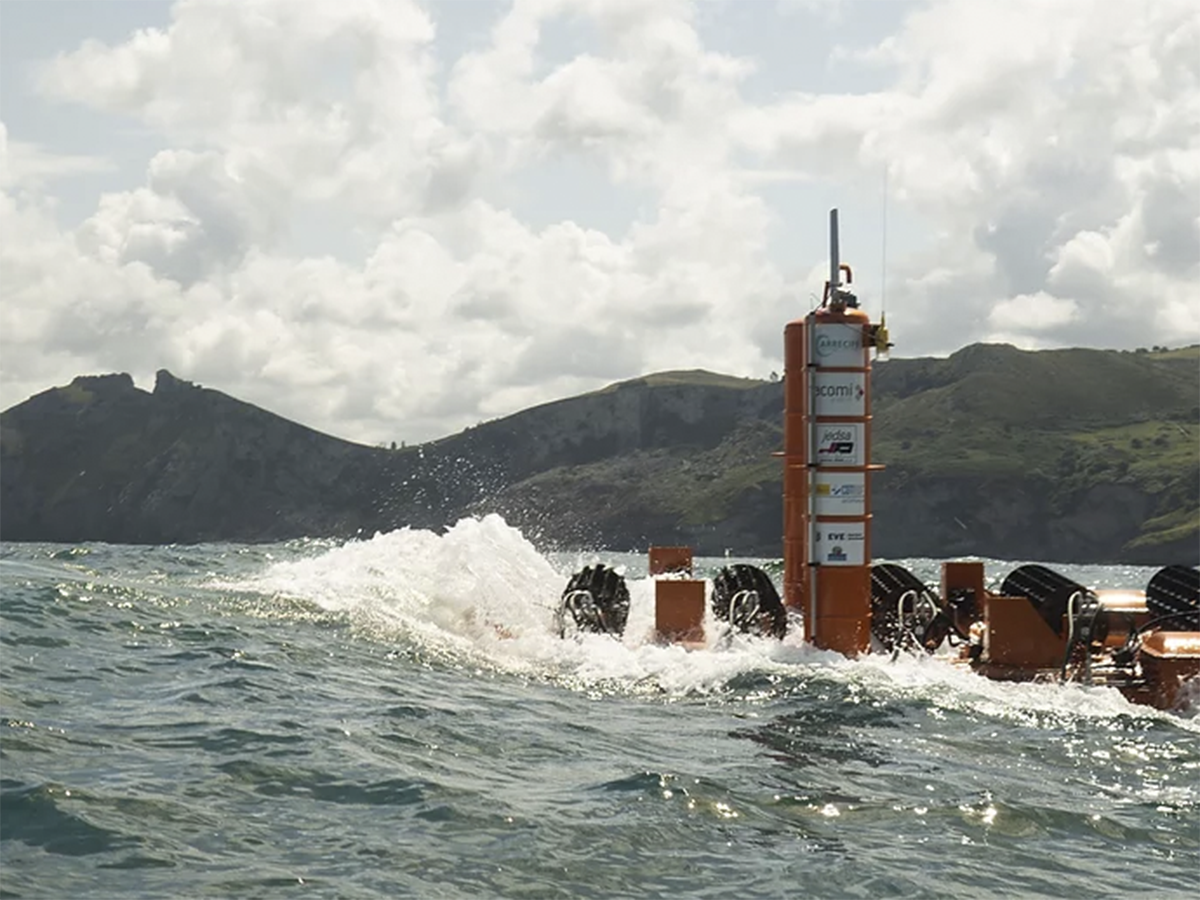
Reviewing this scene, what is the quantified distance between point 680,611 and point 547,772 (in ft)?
40.4

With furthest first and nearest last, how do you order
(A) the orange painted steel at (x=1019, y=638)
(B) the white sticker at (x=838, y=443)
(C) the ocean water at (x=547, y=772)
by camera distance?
(B) the white sticker at (x=838, y=443), (A) the orange painted steel at (x=1019, y=638), (C) the ocean water at (x=547, y=772)

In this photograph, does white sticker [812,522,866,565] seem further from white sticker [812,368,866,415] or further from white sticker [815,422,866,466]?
white sticker [812,368,866,415]

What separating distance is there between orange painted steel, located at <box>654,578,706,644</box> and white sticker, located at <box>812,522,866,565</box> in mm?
2580

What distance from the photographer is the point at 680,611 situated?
25.8 meters

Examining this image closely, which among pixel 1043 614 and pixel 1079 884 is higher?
pixel 1043 614

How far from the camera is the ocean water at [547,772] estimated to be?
10031 mm

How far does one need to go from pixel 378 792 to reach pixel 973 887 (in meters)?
5.17

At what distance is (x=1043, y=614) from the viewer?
2403 centimetres

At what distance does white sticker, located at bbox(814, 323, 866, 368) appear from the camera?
2442 cm

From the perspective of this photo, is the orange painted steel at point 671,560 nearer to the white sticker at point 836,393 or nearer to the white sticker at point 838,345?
the white sticker at point 836,393

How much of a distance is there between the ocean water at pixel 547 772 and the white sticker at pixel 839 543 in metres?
1.89

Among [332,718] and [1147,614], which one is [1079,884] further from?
[1147,614]

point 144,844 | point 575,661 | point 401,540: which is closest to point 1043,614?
point 575,661

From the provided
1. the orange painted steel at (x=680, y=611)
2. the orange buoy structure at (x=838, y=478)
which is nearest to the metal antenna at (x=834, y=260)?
the orange buoy structure at (x=838, y=478)
